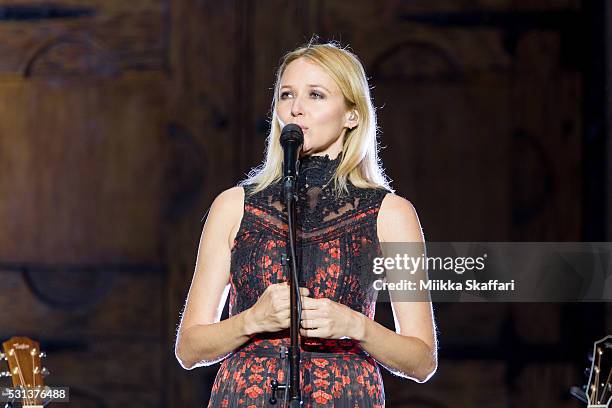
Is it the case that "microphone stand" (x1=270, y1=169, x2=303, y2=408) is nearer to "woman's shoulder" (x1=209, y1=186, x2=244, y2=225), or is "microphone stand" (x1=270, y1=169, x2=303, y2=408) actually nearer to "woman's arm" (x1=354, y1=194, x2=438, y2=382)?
"woman's arm" (x1=354, y1=194, x2=438, y2=382)

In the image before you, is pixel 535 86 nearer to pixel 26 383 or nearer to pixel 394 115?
pixel 394 115

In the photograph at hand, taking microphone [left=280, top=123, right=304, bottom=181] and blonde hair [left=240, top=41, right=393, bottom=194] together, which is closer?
microphone [left=280, top=123, right=304, bottom=181]

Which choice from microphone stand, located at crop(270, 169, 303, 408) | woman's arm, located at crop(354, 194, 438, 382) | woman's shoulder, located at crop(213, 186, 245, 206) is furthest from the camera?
woman's shoulder, located at crop(213, 186, 245, 206)

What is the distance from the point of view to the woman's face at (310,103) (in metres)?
2.35

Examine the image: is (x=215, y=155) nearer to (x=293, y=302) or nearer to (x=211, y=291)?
(x=211, y=291)

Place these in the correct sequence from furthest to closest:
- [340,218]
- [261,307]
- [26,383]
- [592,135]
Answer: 1. [592,135]
2. [26,383]
3. [340,218]
4. [261,307]

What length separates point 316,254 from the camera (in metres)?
2.36

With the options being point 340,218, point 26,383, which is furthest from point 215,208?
point 26,383

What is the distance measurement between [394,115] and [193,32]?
3.03ft

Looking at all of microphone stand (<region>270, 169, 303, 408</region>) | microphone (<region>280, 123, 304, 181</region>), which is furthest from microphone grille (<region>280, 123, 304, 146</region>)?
microphone stand (<region>270, 169, 303, 408</region>)

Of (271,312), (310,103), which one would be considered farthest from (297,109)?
(271,312)

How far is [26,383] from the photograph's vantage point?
2838mm

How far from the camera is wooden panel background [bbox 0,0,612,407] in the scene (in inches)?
160

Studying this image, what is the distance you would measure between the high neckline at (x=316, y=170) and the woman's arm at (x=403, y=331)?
161 millimetres
